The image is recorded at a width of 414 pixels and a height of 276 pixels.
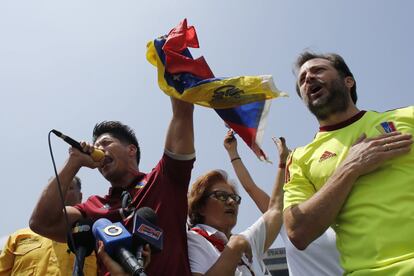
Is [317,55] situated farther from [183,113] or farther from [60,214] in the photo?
[60,214]

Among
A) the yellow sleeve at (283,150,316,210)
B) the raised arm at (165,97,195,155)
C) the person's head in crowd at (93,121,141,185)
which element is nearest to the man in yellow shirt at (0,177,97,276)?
the person's head in crowd at (93,121,141,185)

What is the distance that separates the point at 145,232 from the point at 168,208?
0.77 meters

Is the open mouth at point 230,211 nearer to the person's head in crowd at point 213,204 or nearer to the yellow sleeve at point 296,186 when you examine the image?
the person's head in crowd at point 213,204

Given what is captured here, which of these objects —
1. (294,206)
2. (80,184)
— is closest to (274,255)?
(80,184)

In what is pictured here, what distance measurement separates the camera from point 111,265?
7.23 feet

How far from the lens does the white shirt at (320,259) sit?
140 inches

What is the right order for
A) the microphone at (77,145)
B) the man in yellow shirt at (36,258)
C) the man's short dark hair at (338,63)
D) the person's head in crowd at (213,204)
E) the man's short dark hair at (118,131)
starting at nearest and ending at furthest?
the microphone at (77,145), the man's short dark hair at (338,63), the man's short dark hair at (118,131), the person's head in crowd at (213,204), the man in yellow shirt at (36,258)

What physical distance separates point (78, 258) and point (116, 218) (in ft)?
2.94

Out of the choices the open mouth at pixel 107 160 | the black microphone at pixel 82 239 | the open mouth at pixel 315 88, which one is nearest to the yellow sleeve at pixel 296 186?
the open mouth at pixel 315 88

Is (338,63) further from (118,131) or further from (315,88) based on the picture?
(118,131)

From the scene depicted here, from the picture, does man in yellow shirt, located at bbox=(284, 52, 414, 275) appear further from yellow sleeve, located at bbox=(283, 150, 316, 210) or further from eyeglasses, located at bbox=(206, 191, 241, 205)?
eyeglasses, located at bbox=(206, 191, 241, 205)

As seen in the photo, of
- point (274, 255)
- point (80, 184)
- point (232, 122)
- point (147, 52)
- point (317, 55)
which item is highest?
point (147, 52)

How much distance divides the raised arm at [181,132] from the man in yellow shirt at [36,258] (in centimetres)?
177

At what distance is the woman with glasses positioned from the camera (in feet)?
11.0
